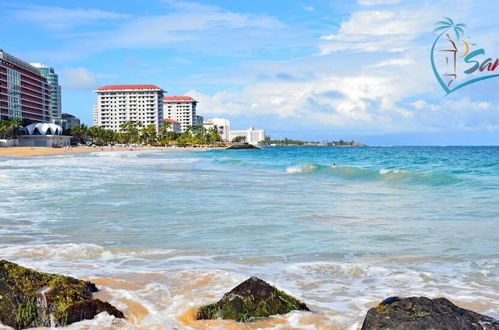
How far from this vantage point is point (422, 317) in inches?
184

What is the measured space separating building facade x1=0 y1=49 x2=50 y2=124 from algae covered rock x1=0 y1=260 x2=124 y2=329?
133 meters

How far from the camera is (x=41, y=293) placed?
5.60 metres

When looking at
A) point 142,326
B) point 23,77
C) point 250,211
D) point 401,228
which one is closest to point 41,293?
point 142,326

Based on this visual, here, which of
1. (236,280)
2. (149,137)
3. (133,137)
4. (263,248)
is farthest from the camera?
(149,137)

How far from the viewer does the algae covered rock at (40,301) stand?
5.38 metres

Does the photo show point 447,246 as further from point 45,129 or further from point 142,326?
point 45,129

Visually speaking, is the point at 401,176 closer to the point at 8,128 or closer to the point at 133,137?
the point at 8,128

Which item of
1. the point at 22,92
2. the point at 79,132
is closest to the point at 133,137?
the point at 79,132

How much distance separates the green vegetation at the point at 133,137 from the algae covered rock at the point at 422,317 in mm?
161816

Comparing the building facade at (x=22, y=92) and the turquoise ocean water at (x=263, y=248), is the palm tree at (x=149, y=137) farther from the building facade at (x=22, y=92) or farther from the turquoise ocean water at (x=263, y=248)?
the turquoise ocean water at (x=263, y=248)

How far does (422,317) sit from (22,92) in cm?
15085

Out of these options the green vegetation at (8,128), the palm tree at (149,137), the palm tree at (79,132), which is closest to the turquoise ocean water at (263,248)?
the green vegetation at (8,128)

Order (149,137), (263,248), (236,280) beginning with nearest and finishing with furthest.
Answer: (236,280)
(263,248)
(149,137)

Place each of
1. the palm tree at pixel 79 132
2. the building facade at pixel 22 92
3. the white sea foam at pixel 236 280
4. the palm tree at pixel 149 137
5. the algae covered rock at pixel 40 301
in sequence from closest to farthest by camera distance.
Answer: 1. the algae covered rock at pixel 40 301
2. the white sea foam at pixel 236 280
3. the building facade at pixel 22 92
4. the palm tree at pixel 79 132
5. the palm tree at pixel 149 137
